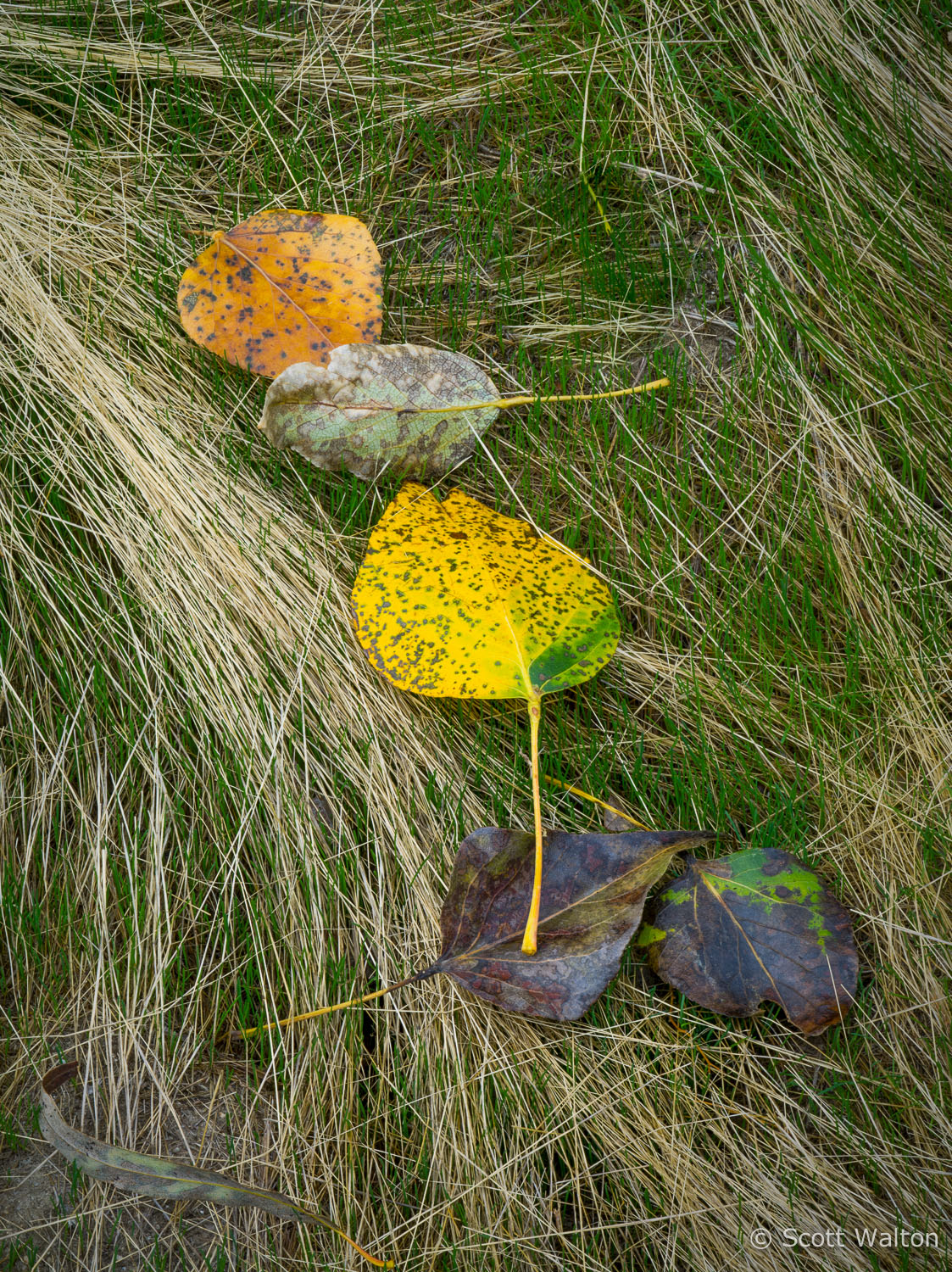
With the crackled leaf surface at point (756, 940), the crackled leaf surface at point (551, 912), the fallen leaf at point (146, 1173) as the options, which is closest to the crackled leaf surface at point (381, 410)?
the crackled leaf surface at point (551, 912)

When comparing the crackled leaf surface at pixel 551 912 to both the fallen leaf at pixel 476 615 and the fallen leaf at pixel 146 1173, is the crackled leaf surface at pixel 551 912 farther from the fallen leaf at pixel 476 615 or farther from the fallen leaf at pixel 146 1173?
the fallen leaf at pixel 146 1173

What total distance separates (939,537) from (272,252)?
1.10 metres

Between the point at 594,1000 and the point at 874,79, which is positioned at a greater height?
the point at 874,79

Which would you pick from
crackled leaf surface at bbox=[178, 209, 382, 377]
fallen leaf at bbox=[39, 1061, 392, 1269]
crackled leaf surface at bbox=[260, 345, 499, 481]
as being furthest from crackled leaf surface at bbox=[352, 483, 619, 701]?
fallen leaf at bbox=[39, 1061, 392, 1269]

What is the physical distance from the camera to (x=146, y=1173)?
936 mm

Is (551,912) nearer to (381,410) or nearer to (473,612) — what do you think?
(473,612)

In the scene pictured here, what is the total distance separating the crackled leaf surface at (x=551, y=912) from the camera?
1.00 metres

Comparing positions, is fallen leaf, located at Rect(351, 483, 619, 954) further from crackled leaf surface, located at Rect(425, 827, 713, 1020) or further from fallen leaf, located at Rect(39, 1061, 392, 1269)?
fallen leaf, located at Rect(39, 1061, 392, 1269)

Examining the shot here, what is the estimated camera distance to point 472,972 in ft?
3.32

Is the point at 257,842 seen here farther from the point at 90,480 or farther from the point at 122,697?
the point at 90,480

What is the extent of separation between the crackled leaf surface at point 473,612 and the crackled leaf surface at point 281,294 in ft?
0.99

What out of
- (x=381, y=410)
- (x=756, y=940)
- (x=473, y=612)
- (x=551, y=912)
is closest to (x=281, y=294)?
(x=381, y=410)

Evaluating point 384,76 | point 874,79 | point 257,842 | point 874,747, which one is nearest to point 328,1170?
point 257,842

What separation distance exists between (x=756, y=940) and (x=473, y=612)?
0.54m
